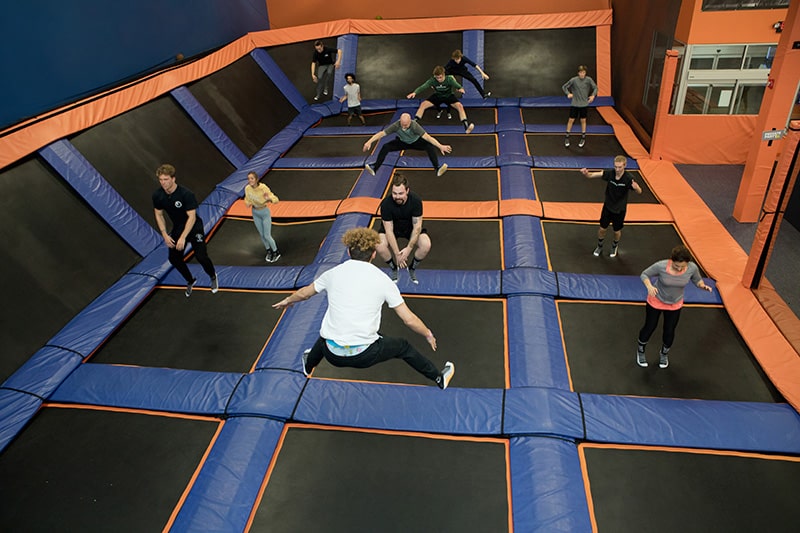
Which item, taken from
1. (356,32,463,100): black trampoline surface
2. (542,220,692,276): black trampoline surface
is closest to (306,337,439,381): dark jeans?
(542,220,692,276): black trampoline surface

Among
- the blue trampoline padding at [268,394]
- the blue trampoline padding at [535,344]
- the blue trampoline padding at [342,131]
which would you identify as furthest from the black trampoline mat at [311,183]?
the blue trampoline padding at [268,394]

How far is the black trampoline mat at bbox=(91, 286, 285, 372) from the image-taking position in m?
3.83

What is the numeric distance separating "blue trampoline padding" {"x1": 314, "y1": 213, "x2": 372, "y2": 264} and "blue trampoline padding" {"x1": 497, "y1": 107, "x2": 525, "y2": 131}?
345 centimetres

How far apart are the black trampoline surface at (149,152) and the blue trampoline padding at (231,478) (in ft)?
10.1

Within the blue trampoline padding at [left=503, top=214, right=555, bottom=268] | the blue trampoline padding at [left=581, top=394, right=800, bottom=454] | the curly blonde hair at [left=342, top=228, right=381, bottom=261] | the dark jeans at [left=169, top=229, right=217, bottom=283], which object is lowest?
the blue trampoline padding at [left=581, top=394, right=800, bottom=454]

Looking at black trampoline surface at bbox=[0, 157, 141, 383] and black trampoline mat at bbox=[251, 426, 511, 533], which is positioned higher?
black trampoline surface at bbox=[0, 157, 141, 383]

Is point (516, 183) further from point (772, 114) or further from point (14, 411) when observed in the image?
point (14, 411)

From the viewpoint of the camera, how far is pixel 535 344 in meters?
3.70

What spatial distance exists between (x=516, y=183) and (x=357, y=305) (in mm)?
4034

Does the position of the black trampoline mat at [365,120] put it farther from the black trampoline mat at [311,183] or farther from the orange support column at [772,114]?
the orange support column at [772,114]

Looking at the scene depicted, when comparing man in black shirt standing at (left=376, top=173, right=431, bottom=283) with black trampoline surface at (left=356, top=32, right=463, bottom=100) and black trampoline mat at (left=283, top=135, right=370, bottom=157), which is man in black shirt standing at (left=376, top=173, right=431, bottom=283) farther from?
black trampoline surface at (left=356, top=32, right=463, bottom=100)

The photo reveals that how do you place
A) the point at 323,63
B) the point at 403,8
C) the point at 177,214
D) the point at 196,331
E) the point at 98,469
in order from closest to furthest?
the point at 98,469 → the point at 177,214 → the point at 196,331 → the point at 323,63 → the point at 403,8

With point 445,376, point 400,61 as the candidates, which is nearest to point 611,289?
point 445,376

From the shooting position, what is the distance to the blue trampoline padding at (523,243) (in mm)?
4613
